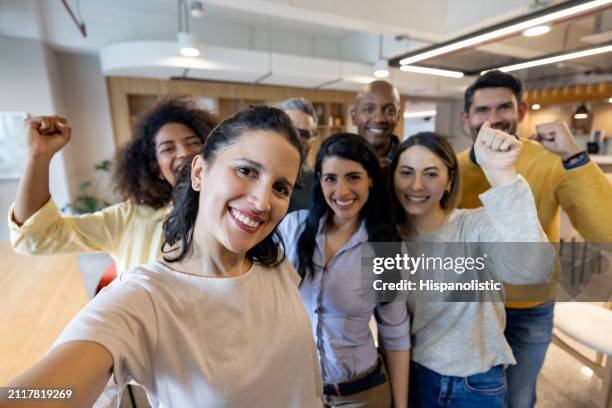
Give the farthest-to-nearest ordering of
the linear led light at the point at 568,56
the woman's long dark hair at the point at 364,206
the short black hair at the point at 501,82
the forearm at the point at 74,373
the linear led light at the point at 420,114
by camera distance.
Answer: the linear led light at the point at 420,114 → the linear led light at the point at 568,56 → the short black hair at the point at 501,82 → the woman's long dark hair at the point at 364,206 → the forearm at the point at 74,373

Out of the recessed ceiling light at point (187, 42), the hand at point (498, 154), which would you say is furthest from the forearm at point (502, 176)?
the recessed ceiling light at point (187, 42)

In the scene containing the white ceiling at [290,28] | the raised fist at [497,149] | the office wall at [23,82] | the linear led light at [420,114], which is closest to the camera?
the raised fist at [497,149]

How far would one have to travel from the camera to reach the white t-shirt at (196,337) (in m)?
0.60

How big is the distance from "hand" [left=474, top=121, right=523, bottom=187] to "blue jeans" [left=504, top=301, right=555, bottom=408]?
80 cm

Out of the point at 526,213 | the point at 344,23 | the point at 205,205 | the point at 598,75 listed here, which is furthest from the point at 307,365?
the point at 598,75

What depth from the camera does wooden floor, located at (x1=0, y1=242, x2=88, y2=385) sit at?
4.36ft

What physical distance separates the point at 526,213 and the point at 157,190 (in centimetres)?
145

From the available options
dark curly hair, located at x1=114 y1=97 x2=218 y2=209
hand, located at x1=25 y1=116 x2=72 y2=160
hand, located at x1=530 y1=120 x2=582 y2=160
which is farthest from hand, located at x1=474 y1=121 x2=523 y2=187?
hand, located at x1=25 y1=116 x2=72 y2=160

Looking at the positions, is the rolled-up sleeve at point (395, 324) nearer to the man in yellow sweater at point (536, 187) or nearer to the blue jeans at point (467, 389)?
the blue jeans at point (467, 389)

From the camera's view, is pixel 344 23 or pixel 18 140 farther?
pixel 18 140

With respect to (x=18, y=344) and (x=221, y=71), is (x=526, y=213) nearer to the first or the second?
(x=18, y=344)

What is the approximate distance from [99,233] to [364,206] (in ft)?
3.60

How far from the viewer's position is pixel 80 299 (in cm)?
180

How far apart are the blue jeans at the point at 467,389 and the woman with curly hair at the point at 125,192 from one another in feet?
3.95
